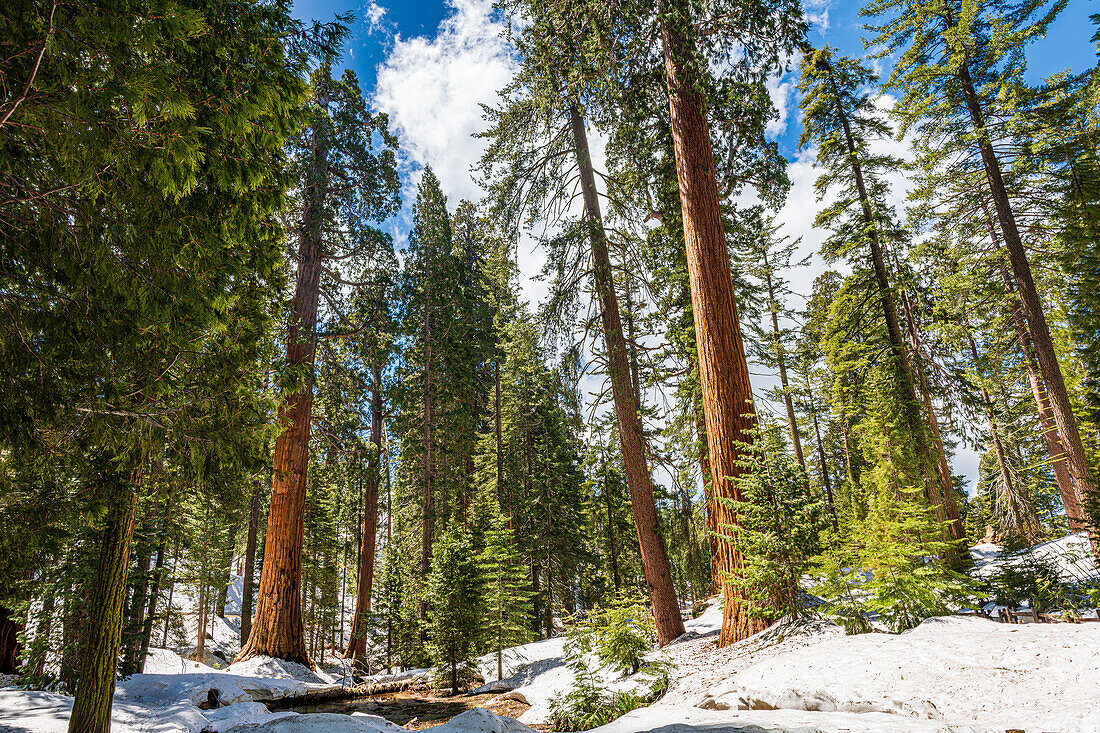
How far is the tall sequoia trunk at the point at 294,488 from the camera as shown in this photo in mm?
10273

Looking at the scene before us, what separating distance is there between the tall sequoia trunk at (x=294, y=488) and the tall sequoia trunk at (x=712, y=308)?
769cm

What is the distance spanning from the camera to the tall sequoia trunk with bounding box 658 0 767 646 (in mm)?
6125

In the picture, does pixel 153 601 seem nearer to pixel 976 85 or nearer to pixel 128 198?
pixel 128 198

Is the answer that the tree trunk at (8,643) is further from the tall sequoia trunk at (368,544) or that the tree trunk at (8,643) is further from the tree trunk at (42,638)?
the tall sequoia trunk at (368,544)

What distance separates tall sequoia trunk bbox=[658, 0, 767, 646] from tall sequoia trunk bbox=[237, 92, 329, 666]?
7.69 meters

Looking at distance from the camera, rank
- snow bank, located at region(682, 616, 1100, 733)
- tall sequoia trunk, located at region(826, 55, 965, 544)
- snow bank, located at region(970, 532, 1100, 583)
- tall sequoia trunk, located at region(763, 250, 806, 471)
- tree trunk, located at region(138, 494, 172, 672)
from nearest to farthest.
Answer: snow bank, located at region(682, 616, 1100, 733), snow bank, located at region(970, 532, 1100, 583), tree trunk, located at region(138, 494, 172, 672), tall sequoia trunk, located at region(826, 55, 965, 544), tall sequoia trunk, located at region(763, 250, 806, 471)

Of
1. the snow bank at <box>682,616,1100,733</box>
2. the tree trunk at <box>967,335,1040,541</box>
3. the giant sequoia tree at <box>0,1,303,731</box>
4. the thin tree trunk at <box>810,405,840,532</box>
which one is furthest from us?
the thin tree trunk at <box>810,405,840,532</box>

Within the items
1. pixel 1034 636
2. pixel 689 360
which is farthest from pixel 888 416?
pixel 1034 636

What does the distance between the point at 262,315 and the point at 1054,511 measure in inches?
1125

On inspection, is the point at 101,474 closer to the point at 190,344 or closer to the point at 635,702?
the point at 190,344

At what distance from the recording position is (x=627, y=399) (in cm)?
1008

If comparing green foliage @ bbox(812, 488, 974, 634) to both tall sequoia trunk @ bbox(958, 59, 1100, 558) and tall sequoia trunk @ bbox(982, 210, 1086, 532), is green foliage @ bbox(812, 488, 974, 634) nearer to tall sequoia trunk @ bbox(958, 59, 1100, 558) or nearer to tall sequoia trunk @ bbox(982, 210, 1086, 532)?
tall sequoia trunk @ bbox(958, 59, 1100, 558)

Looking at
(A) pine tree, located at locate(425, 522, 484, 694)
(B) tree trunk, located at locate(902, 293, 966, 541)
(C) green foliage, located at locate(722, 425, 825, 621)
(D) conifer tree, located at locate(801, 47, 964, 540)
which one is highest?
(D) conifer tree, located at locate(801, 47, 964, 540)

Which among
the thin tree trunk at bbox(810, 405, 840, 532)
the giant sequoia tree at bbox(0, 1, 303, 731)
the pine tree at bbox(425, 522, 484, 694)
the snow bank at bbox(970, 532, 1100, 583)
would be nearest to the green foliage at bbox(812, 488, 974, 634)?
the snow bank at bbox(970, 532, 1100, 583)
